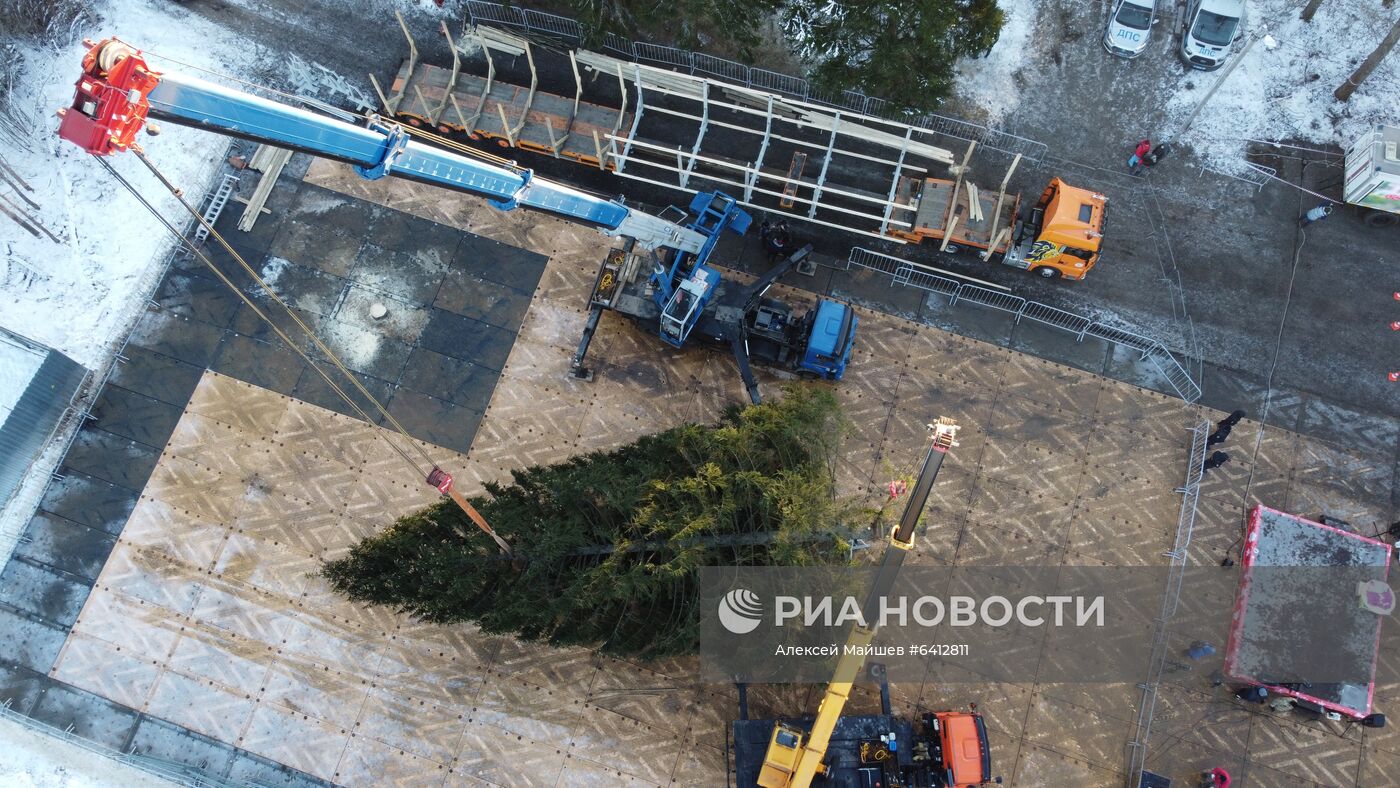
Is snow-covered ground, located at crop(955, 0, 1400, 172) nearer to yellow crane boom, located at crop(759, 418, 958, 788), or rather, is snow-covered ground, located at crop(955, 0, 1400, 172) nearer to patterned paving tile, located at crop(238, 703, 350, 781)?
yellow crane boom, located at crop(759, 418, 958, 788)

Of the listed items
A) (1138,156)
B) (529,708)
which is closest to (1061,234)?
(1138,156)

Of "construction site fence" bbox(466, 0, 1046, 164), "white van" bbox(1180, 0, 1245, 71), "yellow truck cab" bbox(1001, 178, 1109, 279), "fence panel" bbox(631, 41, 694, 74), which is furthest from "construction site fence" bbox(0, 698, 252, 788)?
"white van" bbox(1180, 0, 1245, 71)

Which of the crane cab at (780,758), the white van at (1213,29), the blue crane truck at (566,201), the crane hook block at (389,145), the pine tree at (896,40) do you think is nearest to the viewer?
the blue crane truck at (566,201)

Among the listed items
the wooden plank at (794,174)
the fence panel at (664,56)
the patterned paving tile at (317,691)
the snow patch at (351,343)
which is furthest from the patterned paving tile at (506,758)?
the fence panel at (664,56)

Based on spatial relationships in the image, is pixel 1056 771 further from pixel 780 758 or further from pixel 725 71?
pixel 725 71

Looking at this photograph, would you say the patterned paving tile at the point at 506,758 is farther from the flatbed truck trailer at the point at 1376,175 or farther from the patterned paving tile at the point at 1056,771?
the flatbed truck trailer at the point at 1376,175

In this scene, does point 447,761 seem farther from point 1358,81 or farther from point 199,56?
point 1358,81
